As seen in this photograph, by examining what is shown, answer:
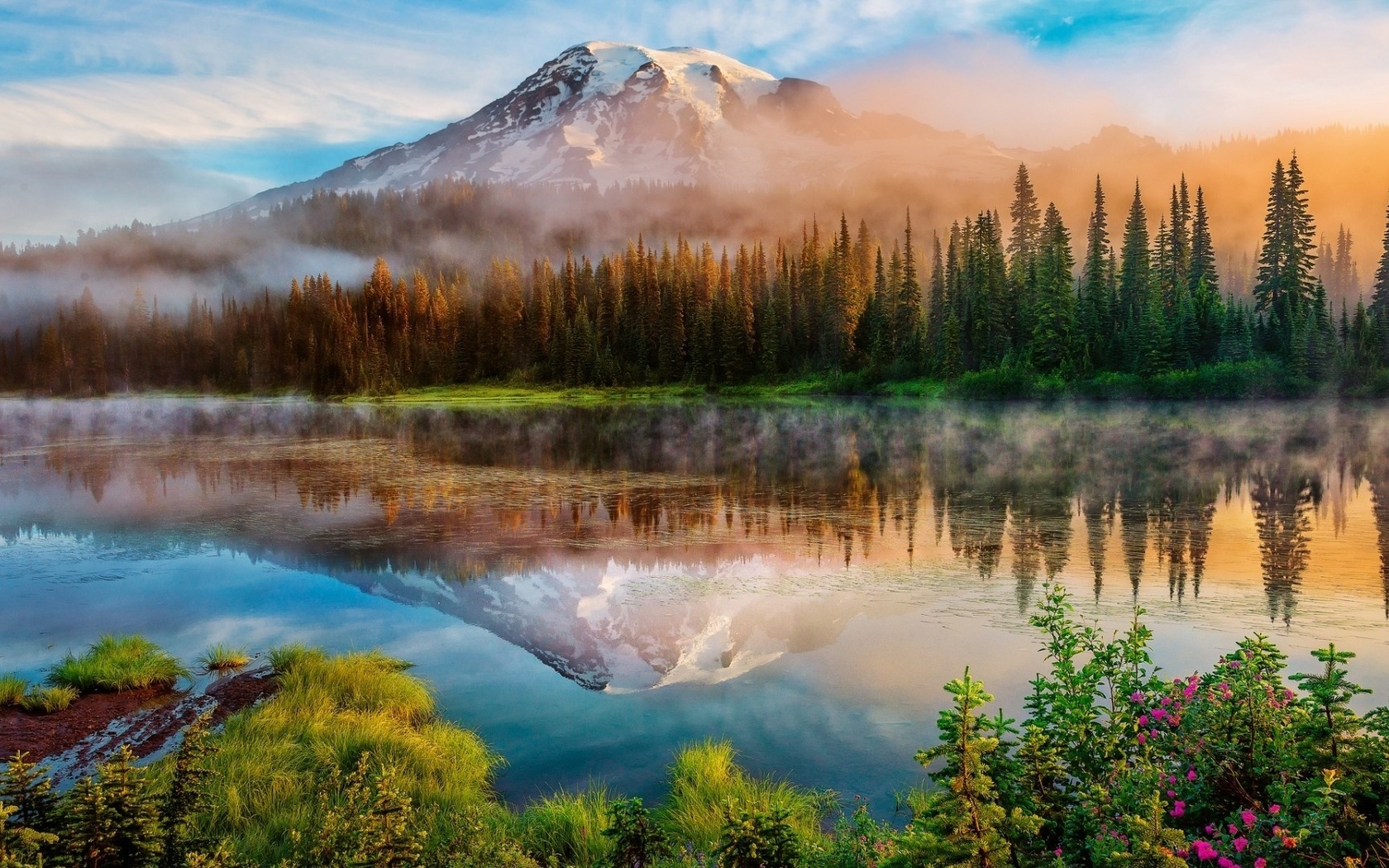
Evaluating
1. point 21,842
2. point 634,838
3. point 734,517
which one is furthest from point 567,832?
point 734,517

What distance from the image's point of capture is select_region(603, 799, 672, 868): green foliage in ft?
21.2

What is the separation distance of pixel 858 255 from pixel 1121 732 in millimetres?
129501

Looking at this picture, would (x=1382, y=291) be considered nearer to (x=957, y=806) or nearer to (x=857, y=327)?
(x=857, y=327)

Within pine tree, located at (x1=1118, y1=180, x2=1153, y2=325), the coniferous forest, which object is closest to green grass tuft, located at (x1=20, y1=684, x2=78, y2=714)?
the coniferous forest

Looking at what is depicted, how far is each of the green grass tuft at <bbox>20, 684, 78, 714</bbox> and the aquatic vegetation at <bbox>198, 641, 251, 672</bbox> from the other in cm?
189

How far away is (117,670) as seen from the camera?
1305cm

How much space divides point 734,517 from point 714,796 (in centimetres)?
1719

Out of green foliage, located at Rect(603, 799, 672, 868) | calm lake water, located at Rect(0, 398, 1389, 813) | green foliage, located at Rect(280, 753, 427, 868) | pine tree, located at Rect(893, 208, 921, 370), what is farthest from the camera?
pine tree, located at Rect(893, 208, 921, 370)

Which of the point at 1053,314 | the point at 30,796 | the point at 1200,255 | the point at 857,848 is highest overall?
the point at 1200,255

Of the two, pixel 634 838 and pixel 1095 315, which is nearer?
pixel 634 838

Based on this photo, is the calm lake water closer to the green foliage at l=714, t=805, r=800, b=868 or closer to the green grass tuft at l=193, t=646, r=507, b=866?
the green grass tuft at l=193, t=646, r=507, b=866

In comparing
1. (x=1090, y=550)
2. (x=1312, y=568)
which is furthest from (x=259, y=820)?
(x=1312, y=568)

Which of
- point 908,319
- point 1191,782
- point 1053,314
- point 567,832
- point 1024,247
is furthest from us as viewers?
point 1024,247

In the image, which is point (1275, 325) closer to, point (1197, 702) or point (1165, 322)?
point (1165, 322)
